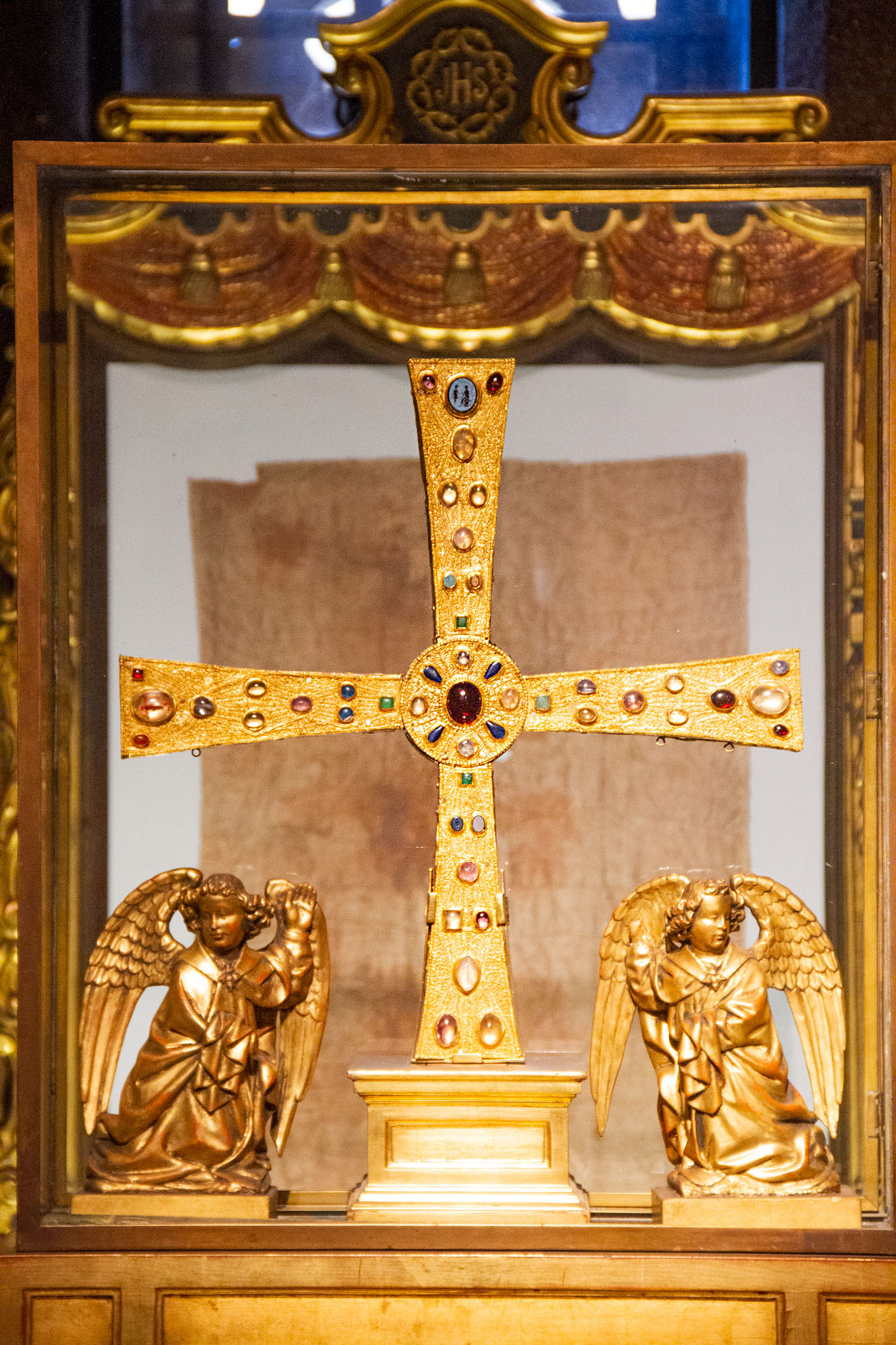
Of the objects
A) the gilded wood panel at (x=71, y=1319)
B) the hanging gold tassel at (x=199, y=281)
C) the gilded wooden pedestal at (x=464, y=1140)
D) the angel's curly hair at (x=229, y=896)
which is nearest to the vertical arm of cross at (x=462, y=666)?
the gilded wooden pedestal at (x=464, y=1140)

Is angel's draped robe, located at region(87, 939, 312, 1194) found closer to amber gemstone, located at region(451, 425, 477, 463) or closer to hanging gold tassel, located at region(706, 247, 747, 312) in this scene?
amber gemstone, located at region(451, 425, 477, 463)

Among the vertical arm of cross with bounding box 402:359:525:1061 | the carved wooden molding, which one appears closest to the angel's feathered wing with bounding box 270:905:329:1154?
the vertical arm of cross with bounding box 402:359:525:1061

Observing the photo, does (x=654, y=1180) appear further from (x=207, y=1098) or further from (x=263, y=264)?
(x=263, y=264)

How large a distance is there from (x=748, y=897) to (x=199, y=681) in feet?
3.98

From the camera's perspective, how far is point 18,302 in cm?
337

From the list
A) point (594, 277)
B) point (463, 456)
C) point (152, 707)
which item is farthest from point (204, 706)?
point (594, 277)

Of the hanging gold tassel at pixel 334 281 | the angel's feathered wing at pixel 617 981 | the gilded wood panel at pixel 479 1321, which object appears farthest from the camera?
the hanging gold tassel at pixel 334 281

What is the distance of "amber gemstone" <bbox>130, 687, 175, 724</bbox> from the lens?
3.44 m

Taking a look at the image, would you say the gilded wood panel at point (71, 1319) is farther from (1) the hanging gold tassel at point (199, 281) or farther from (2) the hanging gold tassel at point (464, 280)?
(2) the hanging gold tassel at point (464, 280)

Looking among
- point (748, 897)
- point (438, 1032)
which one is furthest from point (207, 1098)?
point (748, 897)

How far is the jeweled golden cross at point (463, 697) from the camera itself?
11.3ft

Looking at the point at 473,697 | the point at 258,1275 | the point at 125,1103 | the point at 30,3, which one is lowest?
the point at 258,1275

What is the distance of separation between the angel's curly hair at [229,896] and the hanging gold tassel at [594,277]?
1428 millimetres

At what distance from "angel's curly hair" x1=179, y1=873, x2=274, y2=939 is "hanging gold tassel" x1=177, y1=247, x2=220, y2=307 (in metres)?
1.21
